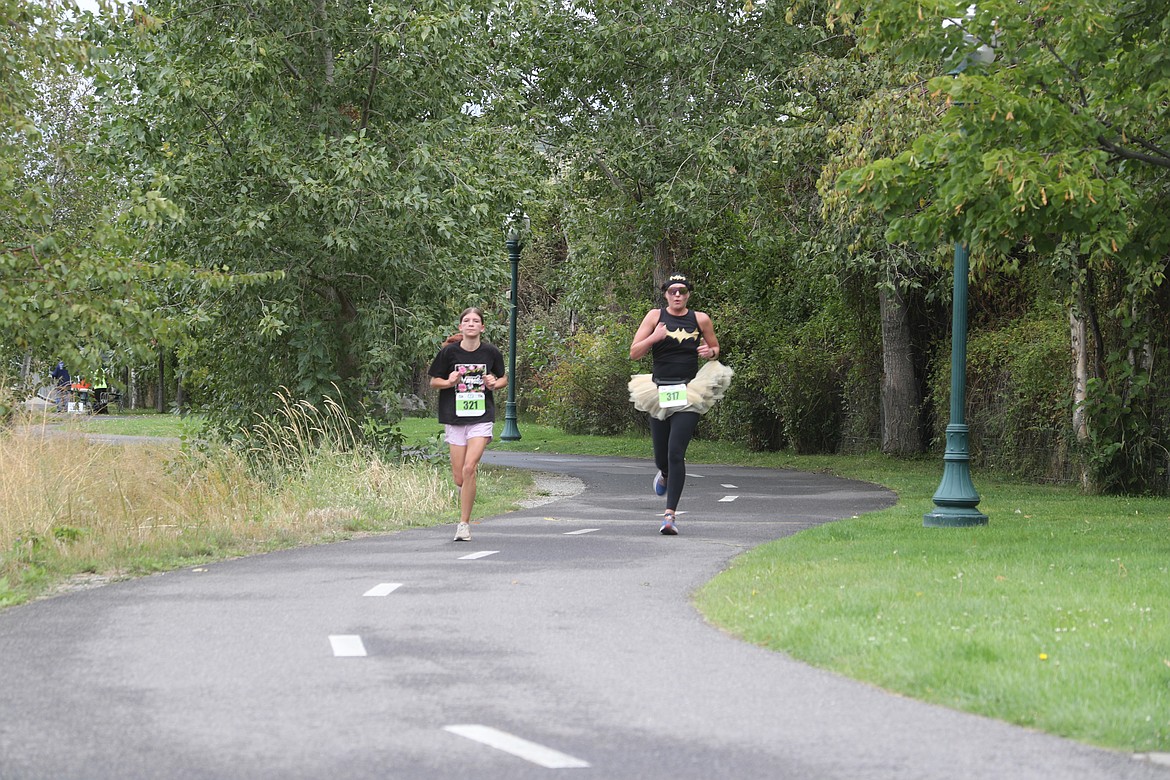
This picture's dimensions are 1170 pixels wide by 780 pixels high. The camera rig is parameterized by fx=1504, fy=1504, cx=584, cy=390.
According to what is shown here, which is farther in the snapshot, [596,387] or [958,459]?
[596,387]

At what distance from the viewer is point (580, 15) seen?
27109mm

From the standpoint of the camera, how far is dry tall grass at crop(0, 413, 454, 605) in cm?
1100

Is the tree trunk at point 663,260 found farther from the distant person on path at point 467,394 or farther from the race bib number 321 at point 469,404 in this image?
the race bib number 321 at point 469,404

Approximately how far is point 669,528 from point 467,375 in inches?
90.4

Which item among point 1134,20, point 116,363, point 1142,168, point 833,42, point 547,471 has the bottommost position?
point 547,471

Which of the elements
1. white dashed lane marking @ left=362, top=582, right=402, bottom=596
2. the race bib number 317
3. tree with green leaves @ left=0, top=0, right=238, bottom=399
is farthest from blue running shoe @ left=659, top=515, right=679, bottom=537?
tree with green leaves @ left=0, top=0, right=238, bottom=399

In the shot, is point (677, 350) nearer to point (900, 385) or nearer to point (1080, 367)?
point (1080, 367)

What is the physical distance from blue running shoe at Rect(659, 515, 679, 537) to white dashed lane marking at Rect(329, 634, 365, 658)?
5.77 metres

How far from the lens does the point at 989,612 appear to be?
8258 millimetres

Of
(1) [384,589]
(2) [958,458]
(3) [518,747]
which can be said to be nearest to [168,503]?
(1) [384,589]

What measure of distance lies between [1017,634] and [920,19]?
6687mm

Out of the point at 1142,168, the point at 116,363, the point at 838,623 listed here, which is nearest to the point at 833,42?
the point at 1142,168

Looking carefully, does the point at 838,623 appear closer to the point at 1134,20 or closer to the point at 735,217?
the point at 1134,20

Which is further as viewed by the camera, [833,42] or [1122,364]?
[833,42]
